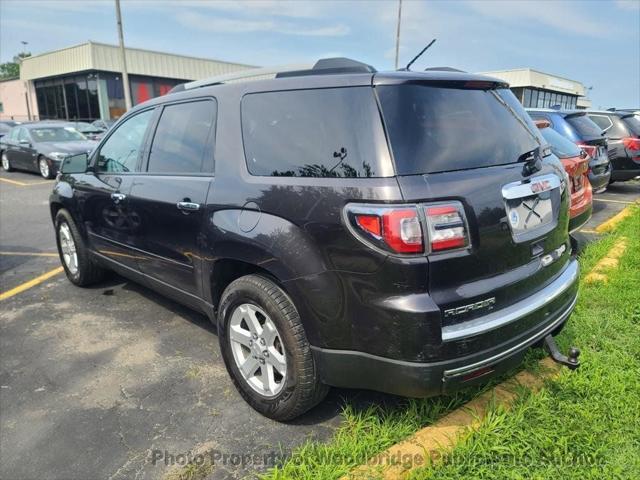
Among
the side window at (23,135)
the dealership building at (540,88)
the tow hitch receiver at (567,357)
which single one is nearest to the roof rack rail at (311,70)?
the tow hitch receiver at (567,357)

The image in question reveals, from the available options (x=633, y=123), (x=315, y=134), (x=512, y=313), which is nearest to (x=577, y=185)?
(x=512, y=313)

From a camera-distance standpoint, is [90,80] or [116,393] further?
[90,80]

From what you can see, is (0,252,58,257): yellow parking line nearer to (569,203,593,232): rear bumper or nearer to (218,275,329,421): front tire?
(218,275,329,421): front tire

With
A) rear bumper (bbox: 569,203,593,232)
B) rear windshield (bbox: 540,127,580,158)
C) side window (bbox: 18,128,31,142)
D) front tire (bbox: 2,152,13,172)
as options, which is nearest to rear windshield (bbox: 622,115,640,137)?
rear windshield (bbox: 540,127,580,158)

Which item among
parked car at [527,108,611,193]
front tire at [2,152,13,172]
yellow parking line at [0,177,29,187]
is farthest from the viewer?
front tire at [2,152,13,172]

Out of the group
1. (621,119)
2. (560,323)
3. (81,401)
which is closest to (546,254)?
(560,323)

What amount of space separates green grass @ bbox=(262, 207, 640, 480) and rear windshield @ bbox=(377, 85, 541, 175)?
1.30 metres

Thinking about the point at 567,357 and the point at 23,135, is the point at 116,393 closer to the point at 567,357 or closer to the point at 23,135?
the point at 567,357

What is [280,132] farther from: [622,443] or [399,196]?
[622,443]

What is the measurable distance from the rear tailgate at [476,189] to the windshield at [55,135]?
573 inches

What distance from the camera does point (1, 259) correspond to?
20.2 ft

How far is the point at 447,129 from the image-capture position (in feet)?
7.60

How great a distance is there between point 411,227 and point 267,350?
3.64ft

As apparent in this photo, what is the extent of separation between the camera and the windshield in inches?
563
